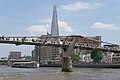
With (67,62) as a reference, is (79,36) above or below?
above

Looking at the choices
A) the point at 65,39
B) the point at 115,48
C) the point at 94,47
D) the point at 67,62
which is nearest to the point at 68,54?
the point at 67,62

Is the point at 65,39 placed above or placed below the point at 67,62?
above

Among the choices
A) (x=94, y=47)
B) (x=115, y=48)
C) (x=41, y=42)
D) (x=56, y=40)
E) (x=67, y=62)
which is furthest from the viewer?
(x=115, y=48)

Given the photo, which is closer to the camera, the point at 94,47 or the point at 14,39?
the point at 14,39

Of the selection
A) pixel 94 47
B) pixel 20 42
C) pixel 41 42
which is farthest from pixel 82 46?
pixel 20 42

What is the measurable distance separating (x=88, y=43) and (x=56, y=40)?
28074 millimetres

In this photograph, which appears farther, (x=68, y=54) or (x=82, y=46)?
(x=82, y=46)

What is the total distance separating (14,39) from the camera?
11562cm

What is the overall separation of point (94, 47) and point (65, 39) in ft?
82.7

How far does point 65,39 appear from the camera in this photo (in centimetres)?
12431

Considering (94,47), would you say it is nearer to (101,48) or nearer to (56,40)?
(101,48)

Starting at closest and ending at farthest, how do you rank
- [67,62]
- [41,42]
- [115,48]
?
[67,62] < [41,42] < [115,48]

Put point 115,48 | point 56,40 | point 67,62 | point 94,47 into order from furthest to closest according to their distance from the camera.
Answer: point 115,48, point 94,47, point 56,40, point 67,62

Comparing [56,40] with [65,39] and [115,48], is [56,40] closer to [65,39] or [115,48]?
[65,39]
